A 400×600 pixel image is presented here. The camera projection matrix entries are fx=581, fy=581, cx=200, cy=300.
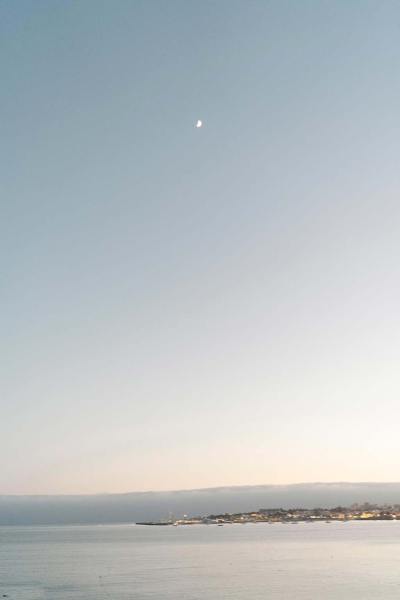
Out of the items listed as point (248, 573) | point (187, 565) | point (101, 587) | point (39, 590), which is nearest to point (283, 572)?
point (248, 573)

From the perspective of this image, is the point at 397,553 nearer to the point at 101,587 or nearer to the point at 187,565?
the point at 187,565

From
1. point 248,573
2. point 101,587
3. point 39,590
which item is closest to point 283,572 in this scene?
point 248,573

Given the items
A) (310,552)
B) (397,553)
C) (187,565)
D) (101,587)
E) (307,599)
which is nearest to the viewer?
(307,599)

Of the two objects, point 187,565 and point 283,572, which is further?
point 187,565

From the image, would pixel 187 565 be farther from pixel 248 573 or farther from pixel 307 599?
pixel 307 599

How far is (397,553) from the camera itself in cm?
12031

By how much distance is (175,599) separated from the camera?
210 ft

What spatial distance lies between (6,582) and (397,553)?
78.9 metres

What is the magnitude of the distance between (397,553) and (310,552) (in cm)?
1882

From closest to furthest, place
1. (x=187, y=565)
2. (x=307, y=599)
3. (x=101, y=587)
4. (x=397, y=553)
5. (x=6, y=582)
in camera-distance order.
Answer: (x=307, y=599), (x=101, y=587), (x=6, y=582), (x=187, y=565), (x=397, y=553)

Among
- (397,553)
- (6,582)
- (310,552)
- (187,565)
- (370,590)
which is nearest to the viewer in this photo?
(370,590)

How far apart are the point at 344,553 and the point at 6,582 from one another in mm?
72120

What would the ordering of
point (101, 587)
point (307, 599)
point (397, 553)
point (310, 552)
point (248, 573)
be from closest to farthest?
point (307, 599) → point (101, 587) → point (248, 573) → point (397, 553) → point (310, 552)

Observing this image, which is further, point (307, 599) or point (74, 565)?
point (74, 565)
